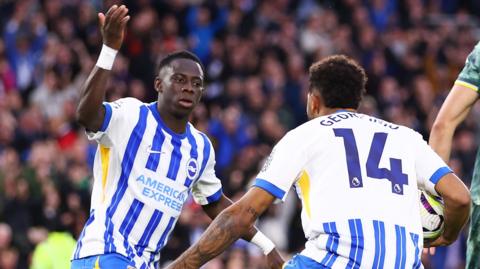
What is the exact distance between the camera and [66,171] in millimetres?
15070

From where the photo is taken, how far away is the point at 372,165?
6723 mm

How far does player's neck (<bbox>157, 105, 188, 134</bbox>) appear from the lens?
8117mm

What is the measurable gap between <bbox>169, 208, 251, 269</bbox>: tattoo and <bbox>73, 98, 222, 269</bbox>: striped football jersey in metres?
1.18

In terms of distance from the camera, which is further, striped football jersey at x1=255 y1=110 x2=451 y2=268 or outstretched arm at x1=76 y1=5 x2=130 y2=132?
outstretched arm at x1=76 y1=5 x2=130 y2=132

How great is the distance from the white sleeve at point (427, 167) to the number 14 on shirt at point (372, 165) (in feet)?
0.47

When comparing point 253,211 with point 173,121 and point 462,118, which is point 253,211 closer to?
point 173,121

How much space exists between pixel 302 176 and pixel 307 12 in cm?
1479

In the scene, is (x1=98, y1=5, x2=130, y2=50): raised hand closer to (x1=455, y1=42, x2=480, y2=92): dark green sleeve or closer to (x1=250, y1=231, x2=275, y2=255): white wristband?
(x1=250, y1=231, x2=275, y2=255): white wristband

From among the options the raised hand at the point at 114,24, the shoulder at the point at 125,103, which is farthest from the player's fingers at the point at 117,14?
the shoulder at the point at 125,103

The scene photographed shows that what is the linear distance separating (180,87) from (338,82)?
1460mm

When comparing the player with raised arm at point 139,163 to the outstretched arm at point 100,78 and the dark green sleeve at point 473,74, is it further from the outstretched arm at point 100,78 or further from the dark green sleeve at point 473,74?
the dark green sleeve at point 473,74

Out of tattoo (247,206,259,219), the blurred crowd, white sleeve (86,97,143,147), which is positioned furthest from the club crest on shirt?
the blurred crowd

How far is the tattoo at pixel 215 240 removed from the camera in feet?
21.7

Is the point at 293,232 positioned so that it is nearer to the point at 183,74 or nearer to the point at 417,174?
the point at 183,74
